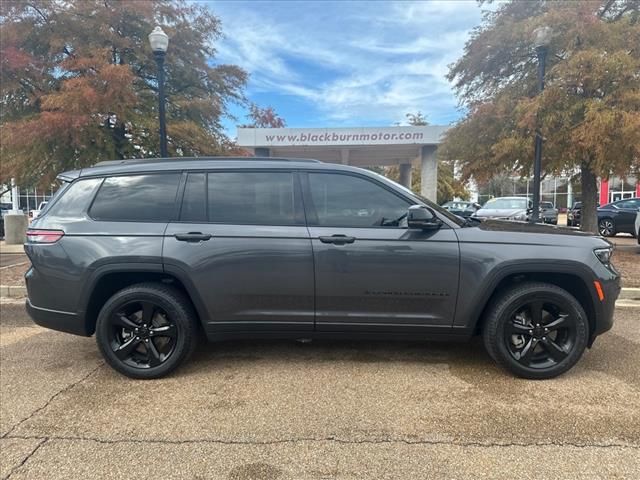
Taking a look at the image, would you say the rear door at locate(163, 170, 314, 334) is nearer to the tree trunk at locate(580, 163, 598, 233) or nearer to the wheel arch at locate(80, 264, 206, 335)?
the wheel arch at locate(80, 264, 206, 335)

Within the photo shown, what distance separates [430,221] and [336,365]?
1546 mm

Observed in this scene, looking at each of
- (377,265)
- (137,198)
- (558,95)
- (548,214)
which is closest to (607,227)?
(548,214)

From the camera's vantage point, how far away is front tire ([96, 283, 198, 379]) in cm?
356

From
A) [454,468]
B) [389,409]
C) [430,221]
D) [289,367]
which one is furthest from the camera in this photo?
[289,367]

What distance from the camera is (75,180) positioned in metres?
3.81

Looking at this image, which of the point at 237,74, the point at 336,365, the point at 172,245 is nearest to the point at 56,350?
the point at 172,245

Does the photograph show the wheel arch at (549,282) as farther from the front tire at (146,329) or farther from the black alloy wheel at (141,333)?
the black alloy wheel at (141,333)

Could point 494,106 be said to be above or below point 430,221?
above

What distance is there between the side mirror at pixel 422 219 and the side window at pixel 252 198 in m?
0.98

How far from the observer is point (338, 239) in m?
3.49

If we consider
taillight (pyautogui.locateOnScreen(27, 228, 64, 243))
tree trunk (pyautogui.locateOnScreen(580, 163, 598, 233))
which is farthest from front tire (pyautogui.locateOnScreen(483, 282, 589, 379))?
tree trunk (pyautogui.locateOnScreen(580, 163, 598, 233))

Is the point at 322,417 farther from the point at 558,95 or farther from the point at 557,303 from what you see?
the point at 558,95

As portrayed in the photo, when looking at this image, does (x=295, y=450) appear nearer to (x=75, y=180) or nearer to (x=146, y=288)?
(x=146, y=288)

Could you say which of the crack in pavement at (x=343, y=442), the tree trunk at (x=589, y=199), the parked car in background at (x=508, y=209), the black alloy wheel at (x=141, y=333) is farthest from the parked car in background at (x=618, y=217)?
the black alloy wheel at (x=141, y=333)
